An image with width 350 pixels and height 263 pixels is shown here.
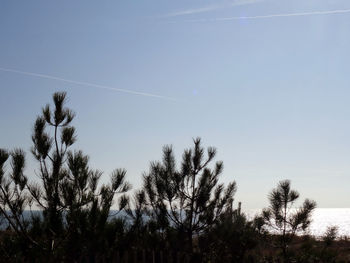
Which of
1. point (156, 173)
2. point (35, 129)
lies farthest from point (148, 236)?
point (35, 129)

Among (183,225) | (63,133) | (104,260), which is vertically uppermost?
(63,133)

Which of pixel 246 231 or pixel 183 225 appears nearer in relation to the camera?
pixel 183 225

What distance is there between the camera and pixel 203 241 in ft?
29.3

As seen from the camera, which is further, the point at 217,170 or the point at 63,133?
the point at 217,170

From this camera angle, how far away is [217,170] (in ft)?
30.2

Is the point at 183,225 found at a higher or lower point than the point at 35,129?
lower

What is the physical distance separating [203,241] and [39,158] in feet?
14.2

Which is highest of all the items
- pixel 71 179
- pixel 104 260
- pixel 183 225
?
pixel 71 179

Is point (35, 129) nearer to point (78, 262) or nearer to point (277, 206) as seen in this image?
point (78, 262)

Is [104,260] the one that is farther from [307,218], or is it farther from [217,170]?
[307,218]

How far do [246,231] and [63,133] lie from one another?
552 cm

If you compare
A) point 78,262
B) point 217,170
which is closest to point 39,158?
point 78,262

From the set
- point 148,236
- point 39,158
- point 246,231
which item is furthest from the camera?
point 246,231

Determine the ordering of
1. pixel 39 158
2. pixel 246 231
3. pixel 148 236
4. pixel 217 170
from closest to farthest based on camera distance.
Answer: pixel 39 158 → pixel 148 236 → pixel 217 170 → pixel 246 231
